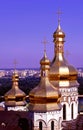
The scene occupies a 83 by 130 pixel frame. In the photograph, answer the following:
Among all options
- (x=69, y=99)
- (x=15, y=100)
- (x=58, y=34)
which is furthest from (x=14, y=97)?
(x=58, y=34)

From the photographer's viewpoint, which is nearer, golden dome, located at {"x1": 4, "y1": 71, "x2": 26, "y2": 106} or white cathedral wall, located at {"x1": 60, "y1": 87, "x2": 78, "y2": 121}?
white cathedral wall, located at {"x1": 60, "y1": 87, "x2": 78, "y2": 121}

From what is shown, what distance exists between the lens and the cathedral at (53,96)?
60.1 feet

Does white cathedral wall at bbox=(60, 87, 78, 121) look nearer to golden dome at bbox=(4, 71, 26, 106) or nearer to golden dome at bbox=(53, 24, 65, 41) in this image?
golden dome at bbox=(53, 24, 65, 41)

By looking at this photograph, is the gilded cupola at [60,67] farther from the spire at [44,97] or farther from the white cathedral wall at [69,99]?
the spire at [44,97]

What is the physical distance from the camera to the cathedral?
1833 cm

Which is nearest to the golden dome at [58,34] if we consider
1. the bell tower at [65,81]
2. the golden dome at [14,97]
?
the bell tower at [65,81]

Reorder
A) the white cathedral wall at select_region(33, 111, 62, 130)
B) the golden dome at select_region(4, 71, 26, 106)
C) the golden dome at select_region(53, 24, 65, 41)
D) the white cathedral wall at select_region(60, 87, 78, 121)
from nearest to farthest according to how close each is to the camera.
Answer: the white cathedral wall at select_region(33, 111, 62, 130)
the white cathedral wall at select_region(60, 87, 78, 121)
the golden dome at select_region(53, 24, 65, 41)
the golden dome at select_region(4, 71, 26, 106)

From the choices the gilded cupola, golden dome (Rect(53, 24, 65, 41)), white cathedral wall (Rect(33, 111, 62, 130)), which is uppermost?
golden dome (Rect(53, 24, 65, 41))

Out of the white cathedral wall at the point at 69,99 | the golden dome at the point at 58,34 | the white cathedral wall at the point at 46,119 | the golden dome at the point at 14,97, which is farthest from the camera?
the golden dome at the point at 14,97

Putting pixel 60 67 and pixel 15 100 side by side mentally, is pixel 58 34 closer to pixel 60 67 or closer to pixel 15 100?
pixel 60 67

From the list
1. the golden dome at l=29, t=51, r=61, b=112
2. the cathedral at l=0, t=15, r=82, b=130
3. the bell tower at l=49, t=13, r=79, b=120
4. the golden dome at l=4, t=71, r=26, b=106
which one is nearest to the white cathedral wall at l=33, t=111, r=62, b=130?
the cathedral at l=0, t=15, r=82, b=130

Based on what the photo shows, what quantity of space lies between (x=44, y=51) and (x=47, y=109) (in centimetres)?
276

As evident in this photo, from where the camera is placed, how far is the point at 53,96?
729 inches

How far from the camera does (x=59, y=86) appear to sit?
2122 cm
